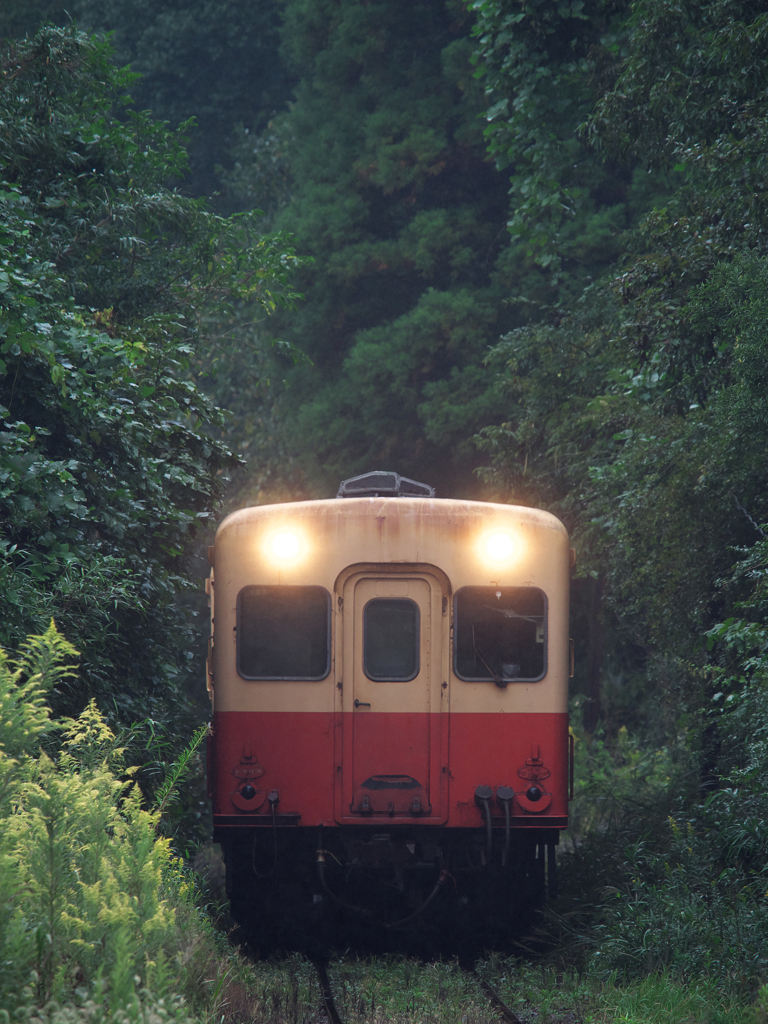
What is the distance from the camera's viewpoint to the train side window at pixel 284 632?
300 inches

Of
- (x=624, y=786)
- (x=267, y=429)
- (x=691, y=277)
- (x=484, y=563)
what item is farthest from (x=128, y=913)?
(x=267, y=429)

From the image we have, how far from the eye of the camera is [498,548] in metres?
7.71

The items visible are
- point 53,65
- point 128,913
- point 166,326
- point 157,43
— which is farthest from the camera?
point 157,43

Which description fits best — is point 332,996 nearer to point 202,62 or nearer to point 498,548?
point 498,548

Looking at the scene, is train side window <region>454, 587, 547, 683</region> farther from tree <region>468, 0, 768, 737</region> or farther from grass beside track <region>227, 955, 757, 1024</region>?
grass beside track <region>227, 955, 757, 1024</region>

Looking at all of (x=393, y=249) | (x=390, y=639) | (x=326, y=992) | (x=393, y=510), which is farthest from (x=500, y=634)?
(x=393, y=249)

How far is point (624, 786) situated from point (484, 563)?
7515mm

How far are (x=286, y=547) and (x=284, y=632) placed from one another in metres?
0.57

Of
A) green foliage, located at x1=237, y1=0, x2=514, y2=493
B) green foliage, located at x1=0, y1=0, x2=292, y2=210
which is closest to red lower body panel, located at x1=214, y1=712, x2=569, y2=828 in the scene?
green foliage, located at x1=237, y1=0, x2=514, y2=493

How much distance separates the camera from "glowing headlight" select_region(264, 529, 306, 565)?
7.68 metres

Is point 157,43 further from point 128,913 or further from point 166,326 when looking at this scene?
point 128,913

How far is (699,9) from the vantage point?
32.3ft

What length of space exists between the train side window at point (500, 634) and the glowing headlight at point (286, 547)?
3.62 feet

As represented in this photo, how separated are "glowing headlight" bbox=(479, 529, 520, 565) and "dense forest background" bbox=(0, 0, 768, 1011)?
1511 mm
